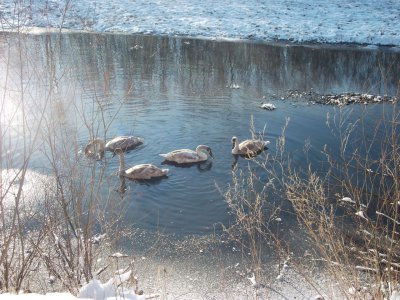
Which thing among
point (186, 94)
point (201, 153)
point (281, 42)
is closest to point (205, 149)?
point (201, 153)

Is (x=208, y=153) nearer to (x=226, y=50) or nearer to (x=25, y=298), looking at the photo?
(x=25, y=298)

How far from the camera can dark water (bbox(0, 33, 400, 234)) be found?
610 centimetres

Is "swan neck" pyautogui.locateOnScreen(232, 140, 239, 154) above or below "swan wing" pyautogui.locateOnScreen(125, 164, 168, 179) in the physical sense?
above

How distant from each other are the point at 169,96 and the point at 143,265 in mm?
8186

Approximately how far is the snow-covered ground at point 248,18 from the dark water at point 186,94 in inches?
103

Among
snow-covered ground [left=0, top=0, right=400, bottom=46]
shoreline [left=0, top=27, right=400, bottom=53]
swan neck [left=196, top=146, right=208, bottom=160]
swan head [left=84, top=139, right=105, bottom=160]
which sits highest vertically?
snow-covered ground [left=0, top=0, right=400, bottom=46]

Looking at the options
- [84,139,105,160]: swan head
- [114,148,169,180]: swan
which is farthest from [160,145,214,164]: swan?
[84,139,105,160]: swan head

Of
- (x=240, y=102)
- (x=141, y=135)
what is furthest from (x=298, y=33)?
(x=141, y=135)

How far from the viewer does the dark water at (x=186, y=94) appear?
610 centimetres

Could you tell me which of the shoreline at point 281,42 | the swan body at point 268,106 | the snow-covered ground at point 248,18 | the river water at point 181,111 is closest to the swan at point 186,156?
the river water at point 181,111

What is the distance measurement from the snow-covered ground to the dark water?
8.59 feet

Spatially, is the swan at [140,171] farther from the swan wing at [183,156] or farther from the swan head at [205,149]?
the swan head at [205,149]

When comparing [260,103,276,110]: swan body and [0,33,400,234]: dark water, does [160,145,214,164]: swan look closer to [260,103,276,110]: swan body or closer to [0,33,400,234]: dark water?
[0,33,400,234]: dark water

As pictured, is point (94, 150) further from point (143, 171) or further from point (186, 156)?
point (186, 156)
